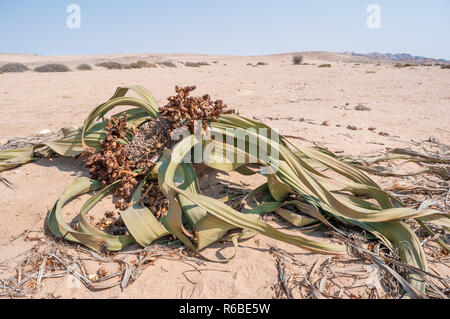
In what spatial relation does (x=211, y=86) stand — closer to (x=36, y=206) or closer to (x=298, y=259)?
(x=36, y=206)

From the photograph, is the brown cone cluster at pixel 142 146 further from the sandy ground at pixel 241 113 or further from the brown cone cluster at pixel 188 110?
the sandy ground at pixel 241 113

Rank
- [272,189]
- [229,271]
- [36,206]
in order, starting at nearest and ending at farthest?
[229,271], [272,189], [36,206]

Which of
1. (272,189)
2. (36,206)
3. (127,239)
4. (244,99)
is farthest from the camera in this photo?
(244,99)

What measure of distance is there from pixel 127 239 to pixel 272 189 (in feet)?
2.45

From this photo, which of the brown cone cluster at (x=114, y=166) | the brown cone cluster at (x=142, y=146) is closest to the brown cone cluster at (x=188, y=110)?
the brown cone cluster at (x=142, y=146)

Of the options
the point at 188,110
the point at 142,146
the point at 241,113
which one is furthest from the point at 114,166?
the point at 241,113

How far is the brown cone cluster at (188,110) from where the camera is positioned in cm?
177

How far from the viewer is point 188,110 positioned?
1784 millimetres

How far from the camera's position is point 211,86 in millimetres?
6973

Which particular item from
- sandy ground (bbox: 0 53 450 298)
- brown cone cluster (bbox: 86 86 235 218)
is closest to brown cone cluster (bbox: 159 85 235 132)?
brown cone cluster (bbox: 86 86 235 218)

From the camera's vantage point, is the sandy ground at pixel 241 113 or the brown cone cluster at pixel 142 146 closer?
the sandy ground at pixel 241 113

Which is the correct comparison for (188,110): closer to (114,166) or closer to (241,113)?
(114,166)

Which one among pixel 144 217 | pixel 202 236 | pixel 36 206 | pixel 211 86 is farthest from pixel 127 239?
pixel 211 86
